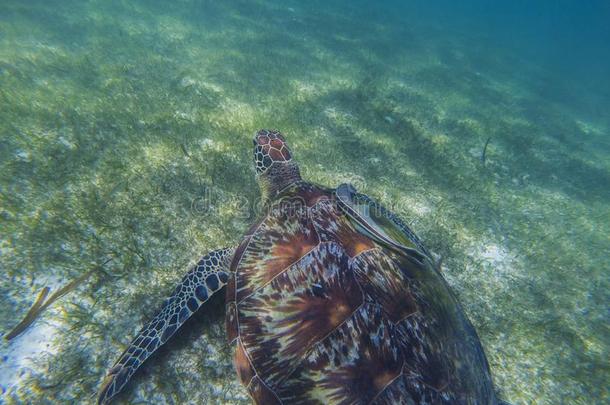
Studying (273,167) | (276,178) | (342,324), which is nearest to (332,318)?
(342,324)

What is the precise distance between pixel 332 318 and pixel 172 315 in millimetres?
1400

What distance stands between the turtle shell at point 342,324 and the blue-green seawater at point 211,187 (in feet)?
2.26

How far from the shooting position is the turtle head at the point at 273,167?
141 inches

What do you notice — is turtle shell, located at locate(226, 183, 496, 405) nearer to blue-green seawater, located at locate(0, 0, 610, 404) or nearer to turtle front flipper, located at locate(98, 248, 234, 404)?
turtle front flipper, located at locate(98, 248, 234, 404)

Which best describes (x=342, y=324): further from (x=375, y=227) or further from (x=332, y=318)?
(x=375, y=227)

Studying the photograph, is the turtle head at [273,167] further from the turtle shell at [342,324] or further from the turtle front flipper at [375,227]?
the turtle shell at [342,324]

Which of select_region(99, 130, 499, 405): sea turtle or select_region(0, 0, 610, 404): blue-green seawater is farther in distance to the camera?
select_region(0, 0, 610, 404): blue-green seawater

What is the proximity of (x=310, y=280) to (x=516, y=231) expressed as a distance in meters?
4.53

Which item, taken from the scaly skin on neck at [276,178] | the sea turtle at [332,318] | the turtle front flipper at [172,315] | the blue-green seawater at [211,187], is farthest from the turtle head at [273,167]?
the turtle front flipper at [172,315]

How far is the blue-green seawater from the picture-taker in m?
2.50

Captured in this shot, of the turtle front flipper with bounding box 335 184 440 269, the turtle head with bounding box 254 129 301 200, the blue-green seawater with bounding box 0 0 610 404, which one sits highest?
the turtle front flipper with bounding box 335 184 440 269

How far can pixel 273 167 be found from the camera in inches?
143

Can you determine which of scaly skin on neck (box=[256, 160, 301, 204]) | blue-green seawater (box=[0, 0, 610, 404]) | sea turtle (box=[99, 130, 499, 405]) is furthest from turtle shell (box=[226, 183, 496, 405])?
scaly skin on neck (box=[256, 160, 301, 204])

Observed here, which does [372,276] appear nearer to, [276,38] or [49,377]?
[49,377]
